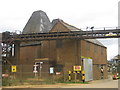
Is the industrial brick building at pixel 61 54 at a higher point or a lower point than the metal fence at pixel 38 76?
higher

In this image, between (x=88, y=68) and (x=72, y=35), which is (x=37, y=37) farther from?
(x=88, y=68)

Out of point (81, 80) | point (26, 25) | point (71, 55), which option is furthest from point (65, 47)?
point (26, 25)

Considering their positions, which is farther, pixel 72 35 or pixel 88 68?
pixel 88 68

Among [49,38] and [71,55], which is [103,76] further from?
[49,38]

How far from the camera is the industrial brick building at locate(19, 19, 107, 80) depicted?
115 ft

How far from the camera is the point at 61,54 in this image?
36375 millimetres

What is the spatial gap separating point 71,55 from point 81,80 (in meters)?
4.60

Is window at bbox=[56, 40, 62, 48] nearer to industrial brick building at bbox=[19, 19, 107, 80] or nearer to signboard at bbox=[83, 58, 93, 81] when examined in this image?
industrial brick building at bbox=[19, 19, 107, 80]

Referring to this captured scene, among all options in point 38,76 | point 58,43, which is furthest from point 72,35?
point 38,76

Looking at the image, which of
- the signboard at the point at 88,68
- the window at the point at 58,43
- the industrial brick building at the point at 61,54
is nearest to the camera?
the industrial brick building at the point at 61,54

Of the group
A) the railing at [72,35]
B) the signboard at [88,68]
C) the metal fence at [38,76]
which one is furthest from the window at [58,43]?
the signboard at [88,68]

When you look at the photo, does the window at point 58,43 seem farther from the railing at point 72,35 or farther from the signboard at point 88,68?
the signboard at point 88,68

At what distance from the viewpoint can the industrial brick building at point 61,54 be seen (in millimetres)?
35094

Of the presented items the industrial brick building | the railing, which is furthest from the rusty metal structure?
the industrial brick building
